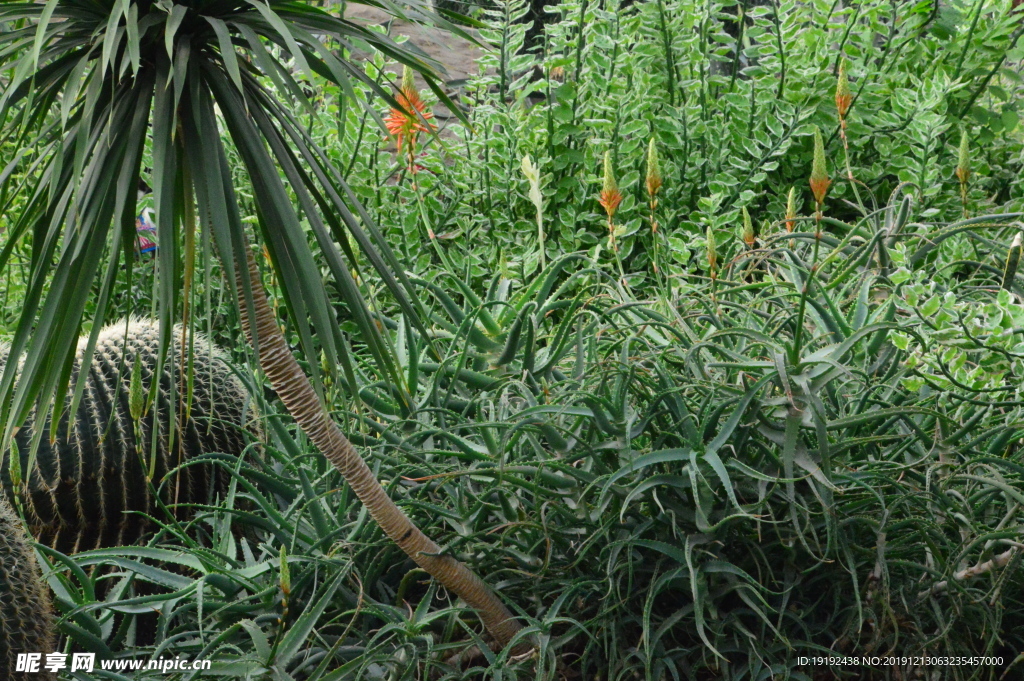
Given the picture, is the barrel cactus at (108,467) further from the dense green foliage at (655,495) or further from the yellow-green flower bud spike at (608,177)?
the yellow-green flower bud spike at (608,177)

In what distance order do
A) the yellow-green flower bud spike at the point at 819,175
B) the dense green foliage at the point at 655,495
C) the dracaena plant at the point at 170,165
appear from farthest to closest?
the dense green foliage at the point at 655,495
the yellow-green flower bud spike at the point at 819,175
the dracaena plant at the point at 170,165

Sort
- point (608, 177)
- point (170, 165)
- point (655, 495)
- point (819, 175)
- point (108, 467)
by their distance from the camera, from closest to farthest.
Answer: point (170, 165)
point (819, 175)
point (655, 495)
point (608, 177)
point (108, 467)

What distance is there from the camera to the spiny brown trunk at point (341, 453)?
138cm

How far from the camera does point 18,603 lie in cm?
157

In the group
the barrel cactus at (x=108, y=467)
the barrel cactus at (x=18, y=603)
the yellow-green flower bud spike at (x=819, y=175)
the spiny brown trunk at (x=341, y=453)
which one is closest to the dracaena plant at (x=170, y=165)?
the spiny brown trunk at (x=341, y=453)

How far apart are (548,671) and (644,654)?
182 mm

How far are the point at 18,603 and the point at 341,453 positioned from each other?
642 millimetres

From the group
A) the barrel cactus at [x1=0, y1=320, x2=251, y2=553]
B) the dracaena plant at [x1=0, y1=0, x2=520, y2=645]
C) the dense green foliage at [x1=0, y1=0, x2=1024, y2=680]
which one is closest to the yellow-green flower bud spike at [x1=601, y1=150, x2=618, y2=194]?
the dense green foliage at [x1=0, y1=0, x2=1024, y2=680]

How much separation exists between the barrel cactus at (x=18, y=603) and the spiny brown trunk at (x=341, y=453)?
60 cm

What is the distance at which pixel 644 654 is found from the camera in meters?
1.56

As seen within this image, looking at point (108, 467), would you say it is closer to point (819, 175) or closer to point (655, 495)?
point (655, 495)

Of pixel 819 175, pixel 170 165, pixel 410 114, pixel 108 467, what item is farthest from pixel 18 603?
pixel 819 175

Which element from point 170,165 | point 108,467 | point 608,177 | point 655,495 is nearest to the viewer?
point 170,165

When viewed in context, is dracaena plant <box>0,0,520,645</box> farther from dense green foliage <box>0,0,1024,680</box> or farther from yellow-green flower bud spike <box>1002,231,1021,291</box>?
yellow-green flower bud spike <box>1002,231,1021,291</box>
